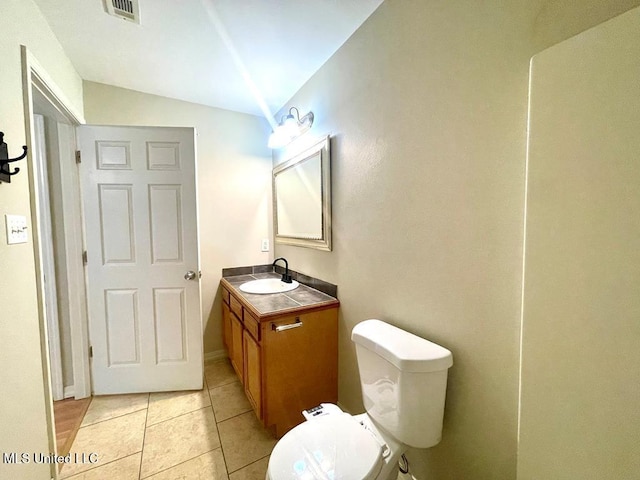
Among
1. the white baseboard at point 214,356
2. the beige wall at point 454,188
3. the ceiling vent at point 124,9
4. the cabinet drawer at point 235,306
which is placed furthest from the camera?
the white baseboard at point 214,356

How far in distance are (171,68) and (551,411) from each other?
8.61 ft

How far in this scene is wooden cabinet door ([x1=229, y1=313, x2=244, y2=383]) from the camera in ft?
5.97

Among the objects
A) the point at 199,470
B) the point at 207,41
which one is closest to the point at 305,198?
the point at 207,41

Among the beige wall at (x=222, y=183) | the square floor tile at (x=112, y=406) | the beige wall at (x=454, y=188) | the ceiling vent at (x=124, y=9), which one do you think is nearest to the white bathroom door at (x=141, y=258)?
the square floor tile at (x=112, y=406)

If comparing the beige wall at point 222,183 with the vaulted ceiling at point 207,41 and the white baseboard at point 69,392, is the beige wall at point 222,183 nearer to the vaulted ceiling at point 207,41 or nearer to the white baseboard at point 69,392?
the vaulted ceiling at point 207,41

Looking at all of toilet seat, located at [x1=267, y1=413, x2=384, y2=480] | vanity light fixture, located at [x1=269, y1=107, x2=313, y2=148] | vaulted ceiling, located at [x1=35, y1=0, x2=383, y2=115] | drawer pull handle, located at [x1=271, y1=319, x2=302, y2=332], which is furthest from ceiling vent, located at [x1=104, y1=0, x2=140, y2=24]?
toilet seat, located at [x1=267, y1=413, x2=384, y2=480]

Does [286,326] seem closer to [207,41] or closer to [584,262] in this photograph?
[584,262]

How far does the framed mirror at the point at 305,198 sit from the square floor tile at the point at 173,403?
139 cm

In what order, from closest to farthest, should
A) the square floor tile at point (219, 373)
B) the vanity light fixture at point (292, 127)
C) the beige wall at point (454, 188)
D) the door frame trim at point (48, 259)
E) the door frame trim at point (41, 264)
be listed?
the beige wall at point (454, 188), the door frame trim at point (41, 264), the door frame trim at point (48, 259), the vanity light fixture at point (292, 127), the square floor tile at point (219, 373)

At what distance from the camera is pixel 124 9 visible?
129cm

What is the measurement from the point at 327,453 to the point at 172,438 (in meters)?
1.21

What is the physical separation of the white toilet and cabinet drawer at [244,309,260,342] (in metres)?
0.57

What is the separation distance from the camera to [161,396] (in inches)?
76.7

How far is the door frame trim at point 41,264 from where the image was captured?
112cm
